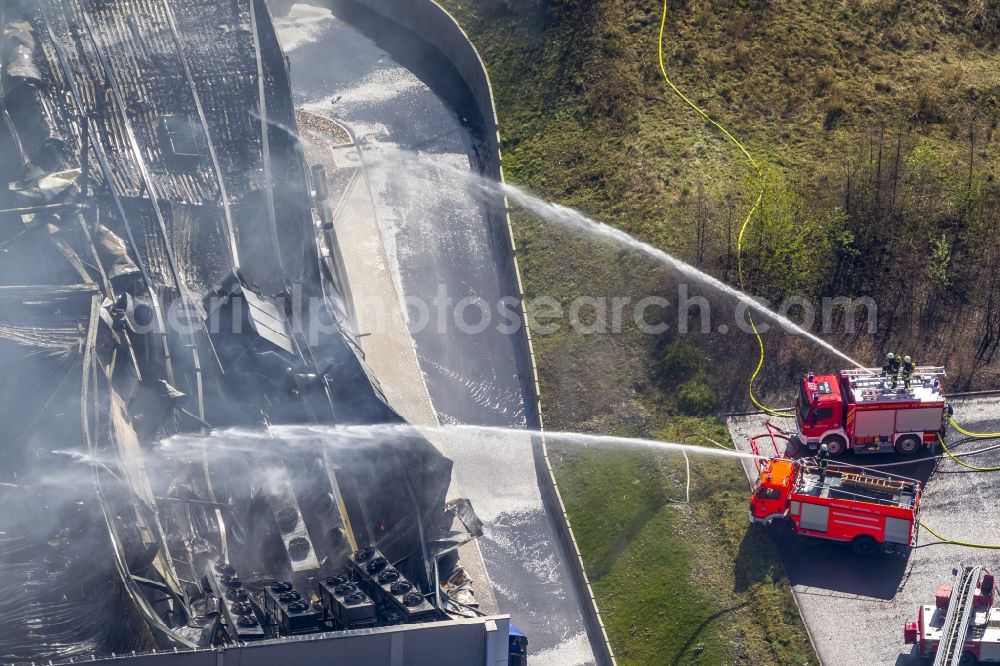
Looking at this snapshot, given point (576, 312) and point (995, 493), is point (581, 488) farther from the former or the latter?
point (995, 493)

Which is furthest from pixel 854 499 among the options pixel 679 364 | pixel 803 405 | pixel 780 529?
pixel 679 364

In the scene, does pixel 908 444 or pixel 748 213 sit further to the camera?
pixel 748 213

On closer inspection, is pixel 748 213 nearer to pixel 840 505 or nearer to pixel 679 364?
pixel 679 364

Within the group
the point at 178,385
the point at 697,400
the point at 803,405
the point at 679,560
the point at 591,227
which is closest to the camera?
the point at 679,560

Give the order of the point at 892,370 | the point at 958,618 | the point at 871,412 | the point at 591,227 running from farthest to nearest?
the point at 591,227
the point at 892,370
the point at 871,412
the point at 958,618

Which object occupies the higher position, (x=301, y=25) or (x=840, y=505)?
(x=301, y=25)

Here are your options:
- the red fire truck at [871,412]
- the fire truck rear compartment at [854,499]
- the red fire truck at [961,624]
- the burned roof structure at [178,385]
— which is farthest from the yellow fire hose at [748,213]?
the burned roof structure at [178,385]

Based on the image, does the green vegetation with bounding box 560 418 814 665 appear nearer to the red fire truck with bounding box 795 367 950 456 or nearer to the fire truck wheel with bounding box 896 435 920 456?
the red fire truck with bounding box 795 367 950 456

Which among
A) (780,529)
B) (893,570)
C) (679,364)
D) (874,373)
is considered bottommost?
(893,570)

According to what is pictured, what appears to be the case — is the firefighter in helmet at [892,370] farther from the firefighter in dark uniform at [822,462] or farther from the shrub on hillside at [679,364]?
the shrub on hillside at [679,364]
